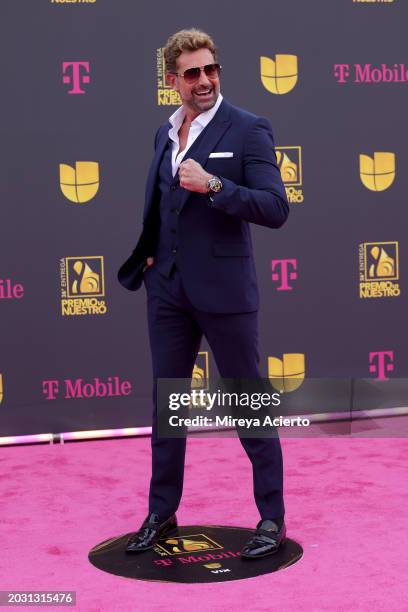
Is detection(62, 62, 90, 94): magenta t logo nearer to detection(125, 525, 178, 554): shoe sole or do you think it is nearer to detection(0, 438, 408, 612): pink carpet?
detection(0, 438, 408, 612): pink carpet

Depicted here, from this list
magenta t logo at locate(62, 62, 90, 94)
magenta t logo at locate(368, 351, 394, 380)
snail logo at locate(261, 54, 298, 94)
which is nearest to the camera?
magenta t logo at locate(62, 62, 90, 94)

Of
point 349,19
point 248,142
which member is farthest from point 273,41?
point 248,142

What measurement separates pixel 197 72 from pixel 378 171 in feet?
7.38

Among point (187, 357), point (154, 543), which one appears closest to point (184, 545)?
point (154, 543)

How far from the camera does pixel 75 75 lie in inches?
179

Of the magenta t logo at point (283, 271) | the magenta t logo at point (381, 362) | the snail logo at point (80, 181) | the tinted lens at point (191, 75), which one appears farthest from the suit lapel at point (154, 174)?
the magenta t logo at point (381, 362)

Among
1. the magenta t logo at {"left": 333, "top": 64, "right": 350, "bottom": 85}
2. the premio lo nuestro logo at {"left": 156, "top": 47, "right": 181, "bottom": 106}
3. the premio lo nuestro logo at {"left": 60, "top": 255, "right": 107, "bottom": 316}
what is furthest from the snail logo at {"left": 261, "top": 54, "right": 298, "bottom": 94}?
the premio lo nuestro logo at {"left": 60, "top": 255, "right": 107, "bottom": 316}

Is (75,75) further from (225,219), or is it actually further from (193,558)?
(193,558)

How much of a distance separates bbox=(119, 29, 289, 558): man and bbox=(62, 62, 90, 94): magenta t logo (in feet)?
5.41

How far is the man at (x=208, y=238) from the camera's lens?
284 cm

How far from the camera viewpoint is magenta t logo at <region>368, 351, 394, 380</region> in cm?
496

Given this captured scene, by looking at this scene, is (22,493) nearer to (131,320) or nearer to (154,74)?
(131,320)

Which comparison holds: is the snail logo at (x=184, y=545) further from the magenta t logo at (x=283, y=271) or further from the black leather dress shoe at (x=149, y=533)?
the magenta t logo at (x=283, y=271)

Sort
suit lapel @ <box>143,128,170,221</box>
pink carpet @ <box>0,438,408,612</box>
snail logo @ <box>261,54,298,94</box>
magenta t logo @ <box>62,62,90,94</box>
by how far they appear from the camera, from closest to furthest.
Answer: pink carpet @ <box>0,438,408,612</box> < suit lapel @ <box>143,128,170,221</box> < magenta t logo @ <box>62,62,90,94</box> < snail logo @ <box>261,54,298,94</box>
